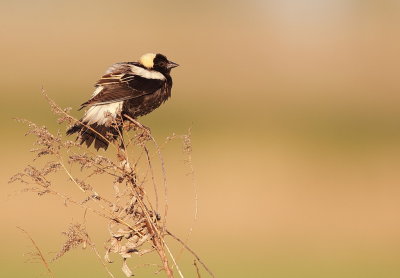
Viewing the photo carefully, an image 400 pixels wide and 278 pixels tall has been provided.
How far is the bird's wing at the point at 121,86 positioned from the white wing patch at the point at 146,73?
4cm

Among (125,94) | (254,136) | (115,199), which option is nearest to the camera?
(115,199)

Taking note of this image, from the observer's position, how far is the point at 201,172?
21.8 meters

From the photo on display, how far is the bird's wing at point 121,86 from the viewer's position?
5031mm

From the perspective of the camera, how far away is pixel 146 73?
18.4ft

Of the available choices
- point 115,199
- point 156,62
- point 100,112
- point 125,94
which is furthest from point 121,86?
point 115,199

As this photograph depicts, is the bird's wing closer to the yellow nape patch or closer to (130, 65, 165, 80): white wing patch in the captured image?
(130, 65, 165, 80): white wing patch

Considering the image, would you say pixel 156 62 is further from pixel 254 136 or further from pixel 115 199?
pixel 254 136

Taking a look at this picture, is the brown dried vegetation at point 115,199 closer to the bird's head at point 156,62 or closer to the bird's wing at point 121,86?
the bird's wing at point 121,86

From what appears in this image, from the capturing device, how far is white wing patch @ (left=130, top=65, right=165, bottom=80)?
5.54 metres

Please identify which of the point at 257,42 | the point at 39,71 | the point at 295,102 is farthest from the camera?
the point at 257,42

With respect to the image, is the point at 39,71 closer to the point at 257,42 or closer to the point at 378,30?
the point at 257,42

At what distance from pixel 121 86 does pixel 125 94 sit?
0.28 ft

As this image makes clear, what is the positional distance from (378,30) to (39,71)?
2343 cm

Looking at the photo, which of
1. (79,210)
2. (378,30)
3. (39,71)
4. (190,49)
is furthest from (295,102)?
(378,30)
